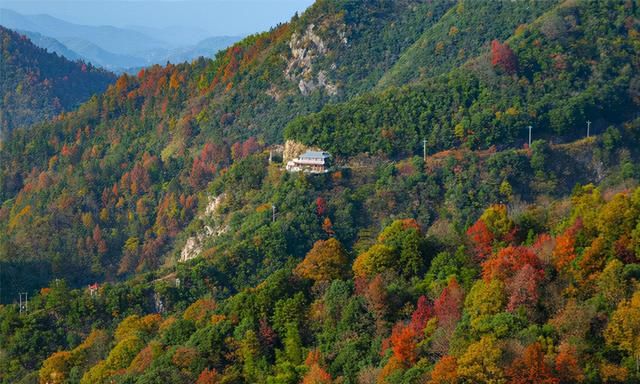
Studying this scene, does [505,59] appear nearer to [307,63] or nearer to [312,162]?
[312,162]

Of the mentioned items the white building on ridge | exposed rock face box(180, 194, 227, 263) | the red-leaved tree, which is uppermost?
the red-leaved tree

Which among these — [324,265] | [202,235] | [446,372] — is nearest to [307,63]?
[202,235]

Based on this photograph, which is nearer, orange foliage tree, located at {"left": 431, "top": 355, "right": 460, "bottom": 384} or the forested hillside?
orange foliage tree, located at {"left": 431, "top": 355, "right": 460, "bottom": 384}

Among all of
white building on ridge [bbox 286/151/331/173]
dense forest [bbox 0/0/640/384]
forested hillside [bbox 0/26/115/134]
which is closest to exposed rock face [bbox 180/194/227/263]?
dense forest [bbox 0/0/640/384]

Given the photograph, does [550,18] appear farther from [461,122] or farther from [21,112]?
[21,112]

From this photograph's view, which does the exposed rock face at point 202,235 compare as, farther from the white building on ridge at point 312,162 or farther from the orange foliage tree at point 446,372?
the orange foliage tree at point 446,372

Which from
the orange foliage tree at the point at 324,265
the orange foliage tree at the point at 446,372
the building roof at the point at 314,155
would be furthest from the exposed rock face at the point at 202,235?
the orange foliage tree at the point at 446,372

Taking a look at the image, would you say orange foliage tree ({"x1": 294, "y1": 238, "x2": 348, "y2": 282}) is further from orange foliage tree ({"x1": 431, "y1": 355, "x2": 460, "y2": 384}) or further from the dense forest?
orange foliage tree ({"x1": 431, "y1": 355, "x2": 460, "y2": 384})
